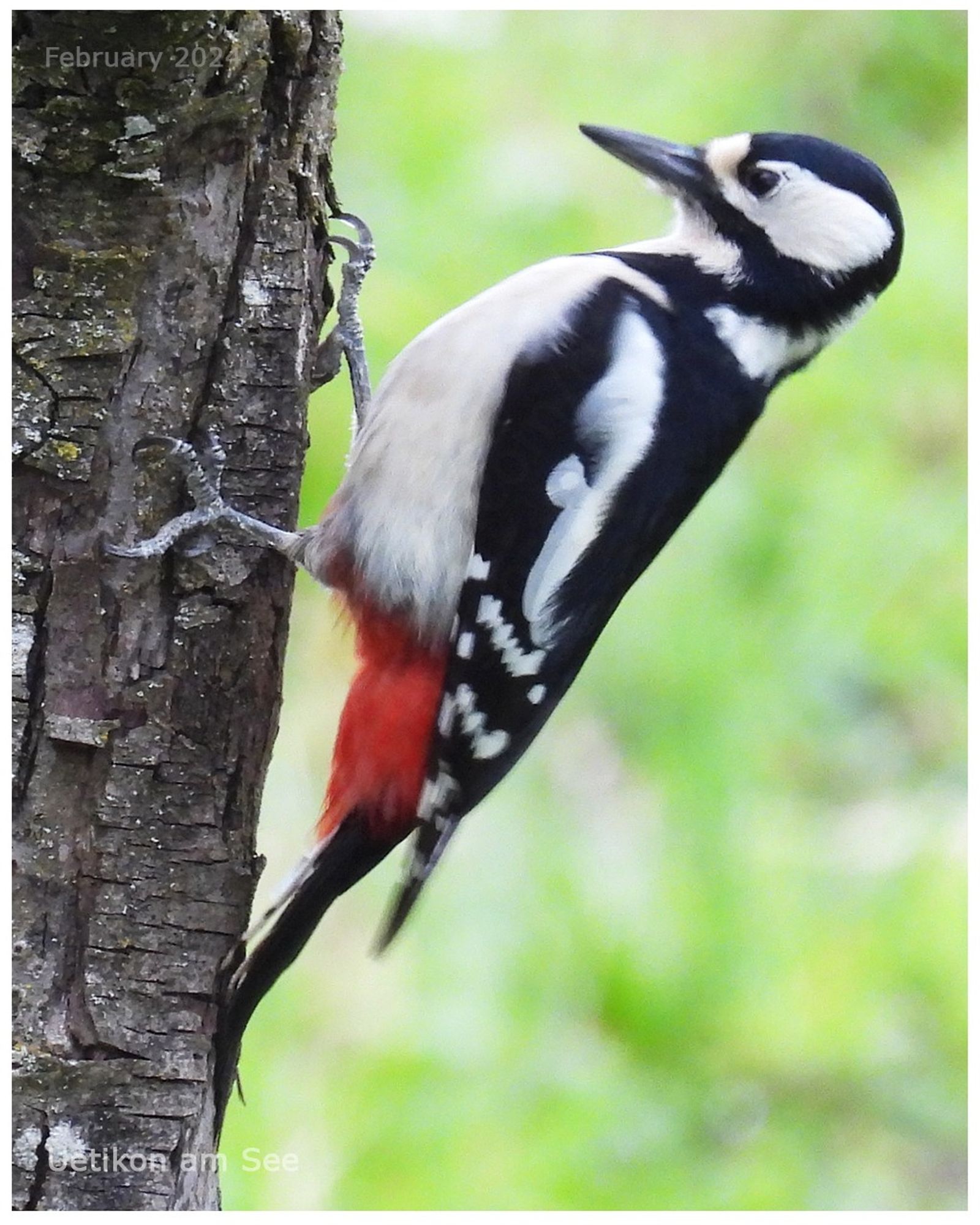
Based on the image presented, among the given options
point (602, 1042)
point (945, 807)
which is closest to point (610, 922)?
point (602, 1042)

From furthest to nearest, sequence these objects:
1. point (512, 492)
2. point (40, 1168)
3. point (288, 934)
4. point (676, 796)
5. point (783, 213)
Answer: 1. point (676, 796)
2. point (783, 213)
3. point (512, 492)
4. point (288, 934)
5. point (40, 1168)

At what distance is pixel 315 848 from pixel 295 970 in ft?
2.82

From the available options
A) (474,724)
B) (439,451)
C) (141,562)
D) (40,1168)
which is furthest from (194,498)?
(40,1168)

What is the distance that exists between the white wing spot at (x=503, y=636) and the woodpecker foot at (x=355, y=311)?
1.21ft

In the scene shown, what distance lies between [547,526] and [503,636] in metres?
0.16

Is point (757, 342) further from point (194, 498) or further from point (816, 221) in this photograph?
point (194, 498)

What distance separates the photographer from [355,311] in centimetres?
203

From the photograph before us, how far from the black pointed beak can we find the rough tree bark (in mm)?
498

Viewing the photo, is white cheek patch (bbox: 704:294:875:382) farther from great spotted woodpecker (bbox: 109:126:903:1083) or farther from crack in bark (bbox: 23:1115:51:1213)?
crack in bark (bbox: 23:1115:51:1213)

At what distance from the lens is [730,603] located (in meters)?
2.77

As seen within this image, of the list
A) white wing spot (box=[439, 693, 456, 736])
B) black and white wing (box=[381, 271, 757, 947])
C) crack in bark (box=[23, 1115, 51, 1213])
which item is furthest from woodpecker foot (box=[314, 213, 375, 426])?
crack in bark (box=[23, 1115, 51, 1213])

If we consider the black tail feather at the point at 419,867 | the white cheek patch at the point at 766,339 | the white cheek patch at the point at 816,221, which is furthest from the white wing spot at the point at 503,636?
the white cheek patch at the point at 816,221

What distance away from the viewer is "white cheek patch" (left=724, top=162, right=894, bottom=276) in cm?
187
